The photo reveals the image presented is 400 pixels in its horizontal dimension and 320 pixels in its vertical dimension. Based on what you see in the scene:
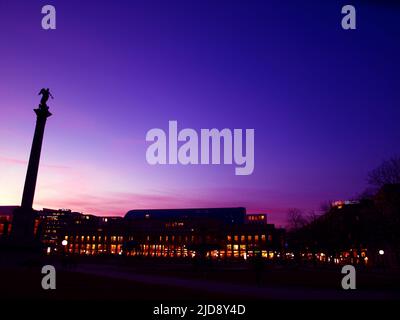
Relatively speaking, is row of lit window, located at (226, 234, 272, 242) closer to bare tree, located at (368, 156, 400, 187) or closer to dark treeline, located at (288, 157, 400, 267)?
dark treeline, located at (288, 157, 400, 267)

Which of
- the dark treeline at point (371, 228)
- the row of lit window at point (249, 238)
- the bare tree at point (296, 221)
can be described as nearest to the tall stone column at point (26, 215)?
the dark treeline at point (371, 228)

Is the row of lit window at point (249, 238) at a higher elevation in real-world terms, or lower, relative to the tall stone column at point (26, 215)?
higher

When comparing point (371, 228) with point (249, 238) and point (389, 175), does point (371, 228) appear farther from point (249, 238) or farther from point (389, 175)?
point (249, 238)

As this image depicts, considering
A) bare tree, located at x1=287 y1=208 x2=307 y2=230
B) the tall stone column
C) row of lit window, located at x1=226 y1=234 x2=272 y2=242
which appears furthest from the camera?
row of lit window, located at x1=226 y1=234 x2=272 y2=242

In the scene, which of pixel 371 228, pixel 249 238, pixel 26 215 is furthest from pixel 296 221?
pixel 26 215

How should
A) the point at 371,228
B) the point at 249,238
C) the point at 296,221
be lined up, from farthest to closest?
the point at 249,238 < the point at 296,221 < the point at 371,228

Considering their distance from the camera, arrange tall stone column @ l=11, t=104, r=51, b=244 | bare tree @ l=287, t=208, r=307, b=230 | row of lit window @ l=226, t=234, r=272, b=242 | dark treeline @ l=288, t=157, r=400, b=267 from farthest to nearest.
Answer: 1. row of lit window @ l=226, t=234, r=272, b=242
2. bare tree @ l=287, t=208, r=307, b=230
3. dark treeline @ l=288, t=157, r=400, b=267
4. tall stone column @ l=11, t=104, r=51, b=244

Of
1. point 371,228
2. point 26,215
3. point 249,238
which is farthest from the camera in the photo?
point 249,238

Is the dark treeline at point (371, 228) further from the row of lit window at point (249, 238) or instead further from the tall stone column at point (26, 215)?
the row of lit window at point (249, 238)

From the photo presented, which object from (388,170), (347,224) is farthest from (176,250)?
(388,170)

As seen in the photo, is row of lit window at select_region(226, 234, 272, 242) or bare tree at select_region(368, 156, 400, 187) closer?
bare tree at select_region(368, 156, 400, 187)

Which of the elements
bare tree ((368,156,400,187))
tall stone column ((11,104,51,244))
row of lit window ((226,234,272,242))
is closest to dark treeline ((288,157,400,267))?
bare tree ((368,156,400,187))
